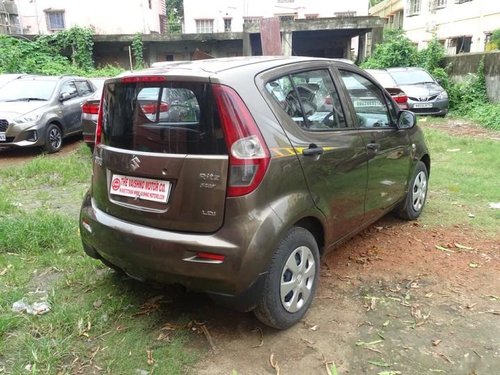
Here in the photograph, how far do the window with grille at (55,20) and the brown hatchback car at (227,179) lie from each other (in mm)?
30317

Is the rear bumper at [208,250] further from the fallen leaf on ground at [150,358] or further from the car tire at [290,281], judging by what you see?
the fallen leaf on ground at [150,358]

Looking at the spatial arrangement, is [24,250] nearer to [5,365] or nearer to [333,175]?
[5,365]

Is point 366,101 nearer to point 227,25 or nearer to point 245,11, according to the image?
point 245,11

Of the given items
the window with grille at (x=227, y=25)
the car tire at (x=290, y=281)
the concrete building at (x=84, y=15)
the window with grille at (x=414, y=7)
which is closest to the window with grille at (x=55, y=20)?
the concrete building at (x=84, y=15)

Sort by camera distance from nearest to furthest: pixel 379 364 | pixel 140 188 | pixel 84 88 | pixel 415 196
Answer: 1. pixel 379 364
2. pixel 140 188
3. pixel 415 196
4. pixel 84 88

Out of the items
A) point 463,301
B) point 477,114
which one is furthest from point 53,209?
point 477,114

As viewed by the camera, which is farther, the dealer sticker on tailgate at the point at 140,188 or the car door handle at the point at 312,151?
the car door handle at the point at 312,151

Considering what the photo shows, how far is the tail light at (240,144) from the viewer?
2.51 metres

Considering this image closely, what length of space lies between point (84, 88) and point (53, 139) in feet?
7.27

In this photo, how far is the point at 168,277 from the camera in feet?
8.85

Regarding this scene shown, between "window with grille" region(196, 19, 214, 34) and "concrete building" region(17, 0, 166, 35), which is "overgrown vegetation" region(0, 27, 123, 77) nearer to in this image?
"concrete building" region(17, 0, 166, 35)

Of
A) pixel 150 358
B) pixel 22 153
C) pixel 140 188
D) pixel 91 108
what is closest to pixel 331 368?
pixel 150 358

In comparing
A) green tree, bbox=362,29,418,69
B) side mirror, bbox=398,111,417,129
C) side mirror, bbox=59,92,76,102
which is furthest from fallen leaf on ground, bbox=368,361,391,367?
green tree, bbox=362,29,418,69

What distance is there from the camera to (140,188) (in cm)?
276
